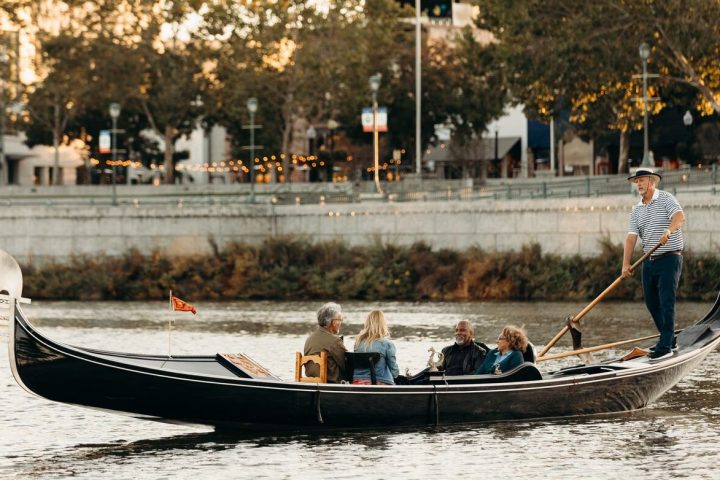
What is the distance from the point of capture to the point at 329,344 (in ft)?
75.9

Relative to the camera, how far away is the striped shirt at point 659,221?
24516 mm

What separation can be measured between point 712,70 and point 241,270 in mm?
21199

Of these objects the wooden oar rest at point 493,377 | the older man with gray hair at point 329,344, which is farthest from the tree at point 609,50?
the older man with gray hair at point 329,344

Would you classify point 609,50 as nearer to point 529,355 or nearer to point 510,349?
point 529,355

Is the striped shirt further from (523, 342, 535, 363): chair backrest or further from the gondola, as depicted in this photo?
(523, 342, 535, 363): chair backrest

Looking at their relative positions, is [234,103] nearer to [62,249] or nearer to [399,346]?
[62,249]

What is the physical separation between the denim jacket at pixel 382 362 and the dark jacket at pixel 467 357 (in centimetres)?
117

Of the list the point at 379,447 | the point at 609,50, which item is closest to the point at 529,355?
the point at 379,447

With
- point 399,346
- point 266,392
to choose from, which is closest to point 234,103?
point 399,346

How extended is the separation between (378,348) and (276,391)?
4.94 ft

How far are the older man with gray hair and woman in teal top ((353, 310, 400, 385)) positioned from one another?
297 millimetres

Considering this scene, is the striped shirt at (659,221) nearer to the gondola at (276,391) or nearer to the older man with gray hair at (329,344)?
the gondola at (276,391)

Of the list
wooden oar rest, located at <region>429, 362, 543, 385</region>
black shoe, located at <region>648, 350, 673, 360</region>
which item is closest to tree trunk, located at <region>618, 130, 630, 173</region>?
black shoe, located at <region>648, 350, 673, 360</region>

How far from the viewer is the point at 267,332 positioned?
146 feet
